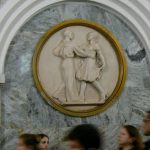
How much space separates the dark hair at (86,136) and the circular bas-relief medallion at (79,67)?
4011mm

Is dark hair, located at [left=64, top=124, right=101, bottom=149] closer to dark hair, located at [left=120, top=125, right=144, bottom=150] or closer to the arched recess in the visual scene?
dark hair, located at [left=120, top=125, right=144, bottom=150]

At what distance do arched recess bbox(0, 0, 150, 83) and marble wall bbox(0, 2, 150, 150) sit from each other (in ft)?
0.34

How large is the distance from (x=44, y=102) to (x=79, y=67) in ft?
Answer: 2.76

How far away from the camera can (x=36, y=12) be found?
287 inches

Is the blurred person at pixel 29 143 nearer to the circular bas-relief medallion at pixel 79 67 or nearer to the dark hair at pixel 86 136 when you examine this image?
the dark hair at pixel 86 136

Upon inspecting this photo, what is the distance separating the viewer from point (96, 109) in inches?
289

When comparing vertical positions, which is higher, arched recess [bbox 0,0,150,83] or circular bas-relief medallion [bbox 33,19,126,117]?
arched recess [bbox 0,0,150,83]

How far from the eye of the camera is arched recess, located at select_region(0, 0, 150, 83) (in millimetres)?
7008

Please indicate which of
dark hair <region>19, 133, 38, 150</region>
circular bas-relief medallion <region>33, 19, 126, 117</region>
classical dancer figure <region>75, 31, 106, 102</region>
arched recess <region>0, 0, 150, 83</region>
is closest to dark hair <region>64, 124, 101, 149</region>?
dark hair <region>19, 133, 38, 150</region>

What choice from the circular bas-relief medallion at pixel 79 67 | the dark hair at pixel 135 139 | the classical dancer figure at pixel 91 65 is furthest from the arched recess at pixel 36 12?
the dark hair at pixel 135 139

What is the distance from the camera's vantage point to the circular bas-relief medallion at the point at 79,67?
725cm

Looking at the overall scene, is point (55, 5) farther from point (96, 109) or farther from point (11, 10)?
point (96, 109)

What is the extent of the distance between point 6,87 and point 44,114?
76cm

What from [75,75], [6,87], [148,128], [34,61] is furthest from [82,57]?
[148,128]
